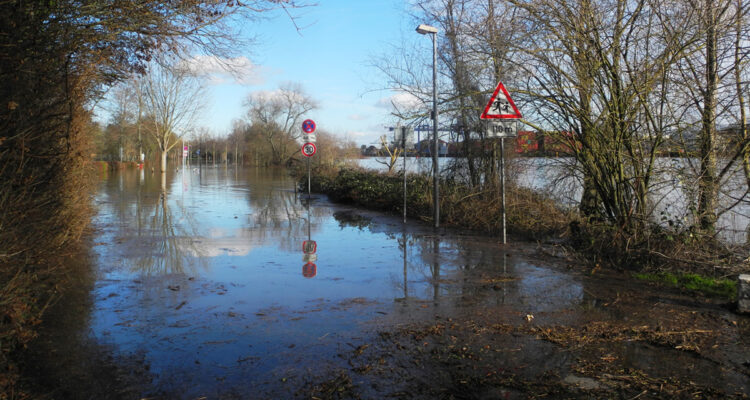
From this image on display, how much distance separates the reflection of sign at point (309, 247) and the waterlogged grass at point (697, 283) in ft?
17.7

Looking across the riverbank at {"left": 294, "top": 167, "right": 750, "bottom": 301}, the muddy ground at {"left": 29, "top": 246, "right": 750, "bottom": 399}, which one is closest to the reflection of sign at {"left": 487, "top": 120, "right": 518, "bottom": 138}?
the riverbank at {"left": 294, "top": 167, "right": 750, "bottom": 301}

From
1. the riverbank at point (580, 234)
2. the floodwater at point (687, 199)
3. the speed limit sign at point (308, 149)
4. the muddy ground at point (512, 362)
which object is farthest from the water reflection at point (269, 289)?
the speed limit sign at point (308, 149)

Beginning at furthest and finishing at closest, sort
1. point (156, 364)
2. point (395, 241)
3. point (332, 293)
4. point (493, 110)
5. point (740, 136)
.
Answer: point (395, 241), point (493, 110), point (740, 136), point (332, 293), point (156, 364)

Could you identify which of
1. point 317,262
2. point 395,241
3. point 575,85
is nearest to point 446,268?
point 317,262

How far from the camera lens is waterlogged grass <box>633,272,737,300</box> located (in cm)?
644

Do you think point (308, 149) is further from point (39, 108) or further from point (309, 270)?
point (39, 108)

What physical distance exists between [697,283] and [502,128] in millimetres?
4357

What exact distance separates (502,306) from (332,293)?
6.84ft

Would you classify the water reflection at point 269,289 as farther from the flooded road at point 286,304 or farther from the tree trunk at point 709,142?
the tree trunk at point 709,142

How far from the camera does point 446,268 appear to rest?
26.4 feet

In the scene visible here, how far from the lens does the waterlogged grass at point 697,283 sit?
6441mm

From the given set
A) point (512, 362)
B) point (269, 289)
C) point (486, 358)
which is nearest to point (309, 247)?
point (269, 289)

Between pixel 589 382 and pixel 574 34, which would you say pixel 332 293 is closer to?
pixel 589 382

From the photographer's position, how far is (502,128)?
32.6 ft
